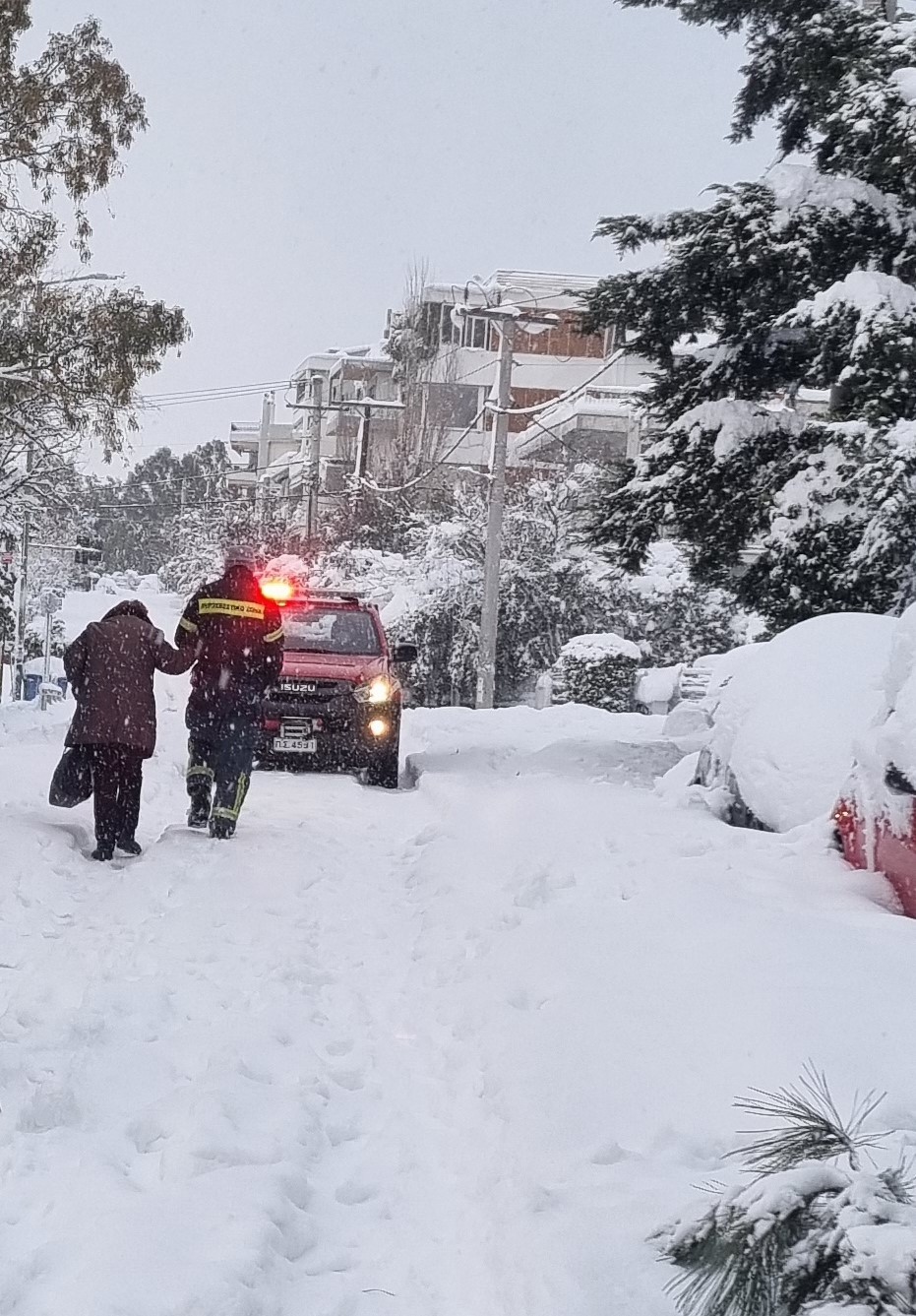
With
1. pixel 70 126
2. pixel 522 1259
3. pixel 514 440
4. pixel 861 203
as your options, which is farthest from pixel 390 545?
pixel 522 1259

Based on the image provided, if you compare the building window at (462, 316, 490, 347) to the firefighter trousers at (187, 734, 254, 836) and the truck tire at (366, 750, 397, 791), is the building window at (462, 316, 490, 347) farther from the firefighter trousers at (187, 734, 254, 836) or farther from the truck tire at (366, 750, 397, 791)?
the firefighter trousers at (187, 734, 254, 836)

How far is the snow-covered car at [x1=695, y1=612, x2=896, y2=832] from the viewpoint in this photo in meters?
7.29

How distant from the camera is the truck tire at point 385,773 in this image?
41.0 ft

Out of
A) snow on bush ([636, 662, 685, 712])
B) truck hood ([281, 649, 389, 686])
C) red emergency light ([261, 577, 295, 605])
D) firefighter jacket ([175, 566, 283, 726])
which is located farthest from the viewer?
snow on bush ([636, 662, 685, 712])

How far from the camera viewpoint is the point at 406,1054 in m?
5.00

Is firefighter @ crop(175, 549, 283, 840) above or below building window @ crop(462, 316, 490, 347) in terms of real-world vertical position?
below

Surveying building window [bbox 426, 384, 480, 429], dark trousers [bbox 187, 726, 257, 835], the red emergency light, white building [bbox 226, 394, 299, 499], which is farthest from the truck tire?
white building [bbox 226, 394, 299, 499]

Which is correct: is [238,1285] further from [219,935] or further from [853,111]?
[853,111]

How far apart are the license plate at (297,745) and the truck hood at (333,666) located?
1.85 feet

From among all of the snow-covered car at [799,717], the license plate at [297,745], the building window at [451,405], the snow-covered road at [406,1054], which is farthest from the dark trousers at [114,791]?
the building window at [451,405]

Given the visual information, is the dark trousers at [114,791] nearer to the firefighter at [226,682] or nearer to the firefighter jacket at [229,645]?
the firefighter at [226,682]

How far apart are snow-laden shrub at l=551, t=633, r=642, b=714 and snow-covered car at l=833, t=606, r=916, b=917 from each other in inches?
804

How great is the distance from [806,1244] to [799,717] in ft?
18.7

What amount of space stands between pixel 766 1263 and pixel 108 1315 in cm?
163
